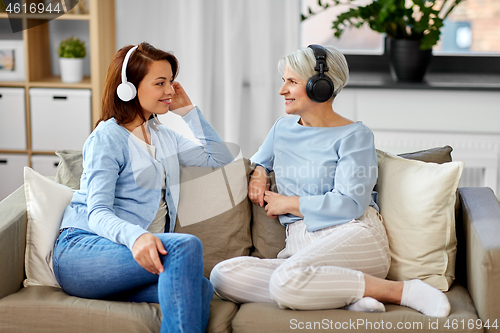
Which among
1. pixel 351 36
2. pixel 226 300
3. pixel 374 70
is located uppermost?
pixel 351 36

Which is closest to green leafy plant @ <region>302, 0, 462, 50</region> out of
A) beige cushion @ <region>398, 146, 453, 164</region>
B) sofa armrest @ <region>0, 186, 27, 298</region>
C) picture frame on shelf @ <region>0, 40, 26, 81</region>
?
beige cushion @ <region>398, 146, 453, 164</region>

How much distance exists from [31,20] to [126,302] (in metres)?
2.02

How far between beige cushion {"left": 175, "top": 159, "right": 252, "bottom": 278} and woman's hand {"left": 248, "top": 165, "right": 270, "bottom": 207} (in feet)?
0.10

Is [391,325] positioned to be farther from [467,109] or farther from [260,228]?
[467,109]

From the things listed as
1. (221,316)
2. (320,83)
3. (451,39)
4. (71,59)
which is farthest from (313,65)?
(451,39)

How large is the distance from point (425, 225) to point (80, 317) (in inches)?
40.2

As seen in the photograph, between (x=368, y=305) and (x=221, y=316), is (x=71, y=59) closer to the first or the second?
(x=221, y=316)

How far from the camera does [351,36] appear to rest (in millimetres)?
3141

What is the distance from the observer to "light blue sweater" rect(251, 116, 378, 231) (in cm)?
157

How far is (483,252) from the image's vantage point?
A: 141cm

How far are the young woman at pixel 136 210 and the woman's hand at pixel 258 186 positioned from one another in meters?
0.25

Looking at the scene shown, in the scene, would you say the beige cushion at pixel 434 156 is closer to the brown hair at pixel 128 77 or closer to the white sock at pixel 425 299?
the white sock at pixel 425 299

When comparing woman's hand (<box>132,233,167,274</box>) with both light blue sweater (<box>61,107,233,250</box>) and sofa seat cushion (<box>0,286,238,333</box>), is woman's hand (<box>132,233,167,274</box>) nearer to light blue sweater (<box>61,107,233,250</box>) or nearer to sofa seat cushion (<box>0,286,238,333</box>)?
light blue sweater (<box>61,107,233,250</box>)

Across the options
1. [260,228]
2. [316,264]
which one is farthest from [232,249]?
[316,264]
